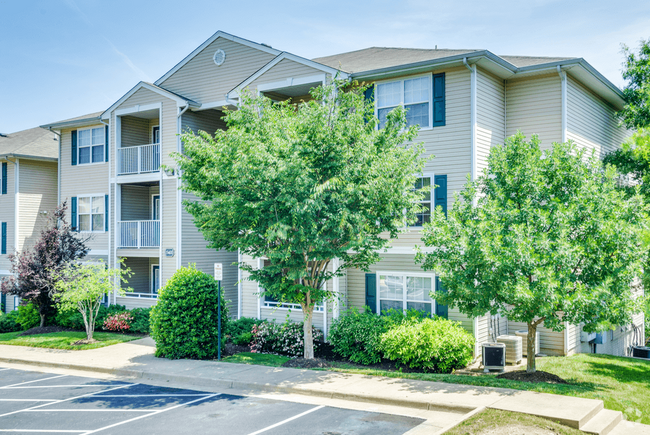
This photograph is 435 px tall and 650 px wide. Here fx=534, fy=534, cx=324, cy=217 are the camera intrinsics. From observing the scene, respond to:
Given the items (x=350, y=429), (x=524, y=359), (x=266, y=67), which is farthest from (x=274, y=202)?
(x=524, y=359)

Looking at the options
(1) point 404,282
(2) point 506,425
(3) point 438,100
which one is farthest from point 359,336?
(3) point 438,100

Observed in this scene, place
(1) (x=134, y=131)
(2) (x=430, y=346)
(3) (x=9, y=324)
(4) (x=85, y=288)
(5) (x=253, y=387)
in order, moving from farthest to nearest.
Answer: (1) (x=134, y=131), (3) (x=9, y=324), (4) (x=85, y=288), (2) (x=430, y=346), (5) (x=253, y=387)

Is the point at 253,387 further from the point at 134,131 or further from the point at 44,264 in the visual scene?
the point at 134,131

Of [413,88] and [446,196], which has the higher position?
[413,88]

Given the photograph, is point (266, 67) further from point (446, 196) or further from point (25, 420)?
point (25, 420)

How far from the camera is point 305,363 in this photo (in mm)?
14484

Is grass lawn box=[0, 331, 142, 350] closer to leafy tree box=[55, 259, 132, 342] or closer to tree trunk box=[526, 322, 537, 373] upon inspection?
leafy tree box=[55, 259, 132, 342]

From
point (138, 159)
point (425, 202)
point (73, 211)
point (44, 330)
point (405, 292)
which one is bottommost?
point (44, 330)

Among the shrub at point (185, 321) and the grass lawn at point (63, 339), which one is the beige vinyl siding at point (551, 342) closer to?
the shrub at point (185, 321)

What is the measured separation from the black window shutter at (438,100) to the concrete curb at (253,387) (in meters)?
8.97

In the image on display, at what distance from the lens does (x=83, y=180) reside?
25.5 meters

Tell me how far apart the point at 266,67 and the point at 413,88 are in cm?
556

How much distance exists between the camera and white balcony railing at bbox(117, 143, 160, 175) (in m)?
22.9

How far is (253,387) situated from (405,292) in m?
6.19
